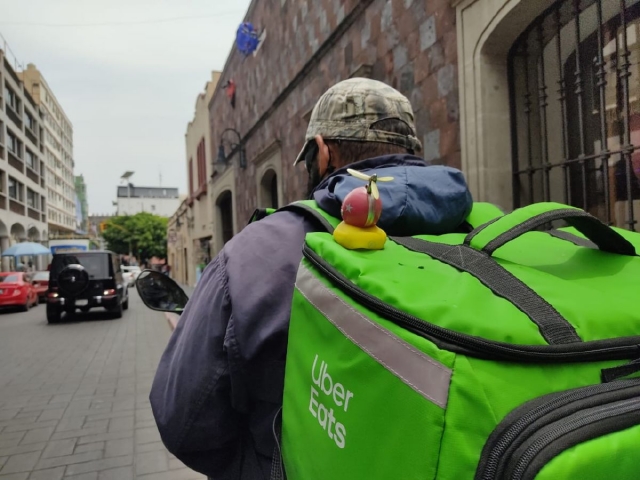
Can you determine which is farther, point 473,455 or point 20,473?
point 20,473

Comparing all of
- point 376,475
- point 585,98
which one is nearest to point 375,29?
point 585,98

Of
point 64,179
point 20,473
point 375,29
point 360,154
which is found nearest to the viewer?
point 360,154

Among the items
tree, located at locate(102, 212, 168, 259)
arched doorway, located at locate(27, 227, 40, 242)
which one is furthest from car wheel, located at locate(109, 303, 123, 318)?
tree, located at locate(102, 212, 168, 259)

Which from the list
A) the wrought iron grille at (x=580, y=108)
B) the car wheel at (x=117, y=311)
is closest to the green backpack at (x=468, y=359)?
the wrought iron grille at (x=580, y=108)

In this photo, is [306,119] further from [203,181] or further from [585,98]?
[203,181]

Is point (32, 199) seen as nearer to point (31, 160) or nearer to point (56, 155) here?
point (31, 160)

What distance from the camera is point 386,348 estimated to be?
71 centimetres

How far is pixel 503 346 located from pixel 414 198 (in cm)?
52

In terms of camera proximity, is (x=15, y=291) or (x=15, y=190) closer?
(x=15, y=291)

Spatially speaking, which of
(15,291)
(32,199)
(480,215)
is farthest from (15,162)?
(480,215)

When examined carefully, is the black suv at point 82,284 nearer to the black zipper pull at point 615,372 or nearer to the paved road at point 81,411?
the paved road at point 81,411

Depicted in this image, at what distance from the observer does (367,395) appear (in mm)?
725

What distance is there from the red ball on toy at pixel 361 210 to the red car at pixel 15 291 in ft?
57.9

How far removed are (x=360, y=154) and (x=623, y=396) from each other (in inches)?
36.2
